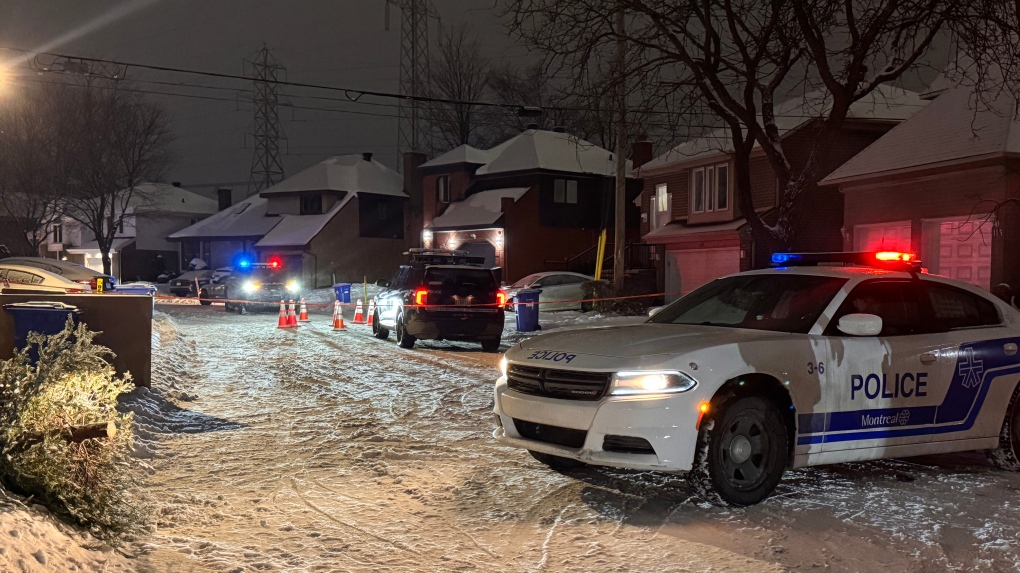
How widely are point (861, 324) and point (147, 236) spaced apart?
65.0 m

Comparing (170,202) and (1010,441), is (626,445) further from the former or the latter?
(170,202)

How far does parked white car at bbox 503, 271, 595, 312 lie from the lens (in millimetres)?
31252

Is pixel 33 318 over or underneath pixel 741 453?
over

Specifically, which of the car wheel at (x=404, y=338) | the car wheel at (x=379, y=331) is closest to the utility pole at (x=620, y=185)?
the car wheel at (x=404, y=338)

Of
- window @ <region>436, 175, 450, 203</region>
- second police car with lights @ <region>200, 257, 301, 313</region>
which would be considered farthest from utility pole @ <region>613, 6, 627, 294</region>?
window @ <region>436, 175, 450, 203</region>

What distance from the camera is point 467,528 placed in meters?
5.50

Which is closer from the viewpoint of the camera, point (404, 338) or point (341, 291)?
point (404, 338)

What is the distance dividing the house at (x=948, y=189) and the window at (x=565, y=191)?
21.9 m

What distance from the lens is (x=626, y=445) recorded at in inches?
218

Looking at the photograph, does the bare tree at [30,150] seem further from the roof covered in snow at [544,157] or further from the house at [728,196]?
the house at [728,196]

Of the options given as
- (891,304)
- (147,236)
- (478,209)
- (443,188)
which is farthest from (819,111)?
(147,236)

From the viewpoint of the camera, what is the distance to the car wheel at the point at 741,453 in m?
5.61

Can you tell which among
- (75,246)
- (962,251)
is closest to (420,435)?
(962,251)

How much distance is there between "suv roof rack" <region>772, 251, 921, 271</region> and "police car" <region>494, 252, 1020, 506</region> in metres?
0.01
